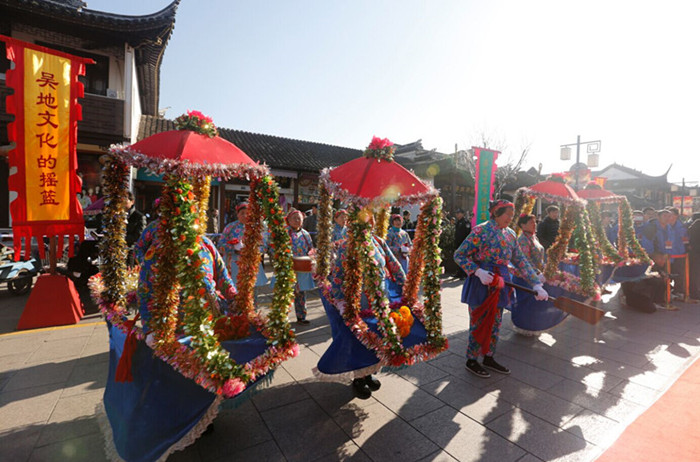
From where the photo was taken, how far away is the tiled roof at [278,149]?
14086mm

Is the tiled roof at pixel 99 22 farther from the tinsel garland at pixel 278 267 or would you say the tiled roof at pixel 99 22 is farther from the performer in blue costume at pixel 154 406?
the performer in blue costume at pixel 154 406

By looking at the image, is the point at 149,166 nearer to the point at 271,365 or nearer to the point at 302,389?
the point at 271,365

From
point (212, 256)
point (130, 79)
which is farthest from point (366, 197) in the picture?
point (130, 79)

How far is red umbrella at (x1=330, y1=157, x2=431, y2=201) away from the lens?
10.9 feet

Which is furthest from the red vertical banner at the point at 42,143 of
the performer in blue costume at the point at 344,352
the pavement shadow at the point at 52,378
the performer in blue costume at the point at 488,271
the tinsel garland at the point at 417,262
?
the performer in blue costume at the point at 488,271

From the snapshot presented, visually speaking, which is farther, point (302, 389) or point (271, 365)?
point (302, 389)

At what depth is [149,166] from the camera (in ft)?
7.75

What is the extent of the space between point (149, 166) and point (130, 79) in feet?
33.2

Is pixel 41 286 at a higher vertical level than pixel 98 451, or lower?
higher

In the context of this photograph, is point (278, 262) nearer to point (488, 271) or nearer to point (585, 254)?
point (488, 271)

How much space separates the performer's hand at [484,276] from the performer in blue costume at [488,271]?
75 mm

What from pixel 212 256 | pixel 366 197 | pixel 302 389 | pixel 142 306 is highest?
pixel 366 197

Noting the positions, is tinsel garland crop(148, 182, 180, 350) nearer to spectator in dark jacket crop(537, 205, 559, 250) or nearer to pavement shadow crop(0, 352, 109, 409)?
pavement shadow crop(0, 352, 109, 409)

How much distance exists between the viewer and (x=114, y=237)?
2982 mm
